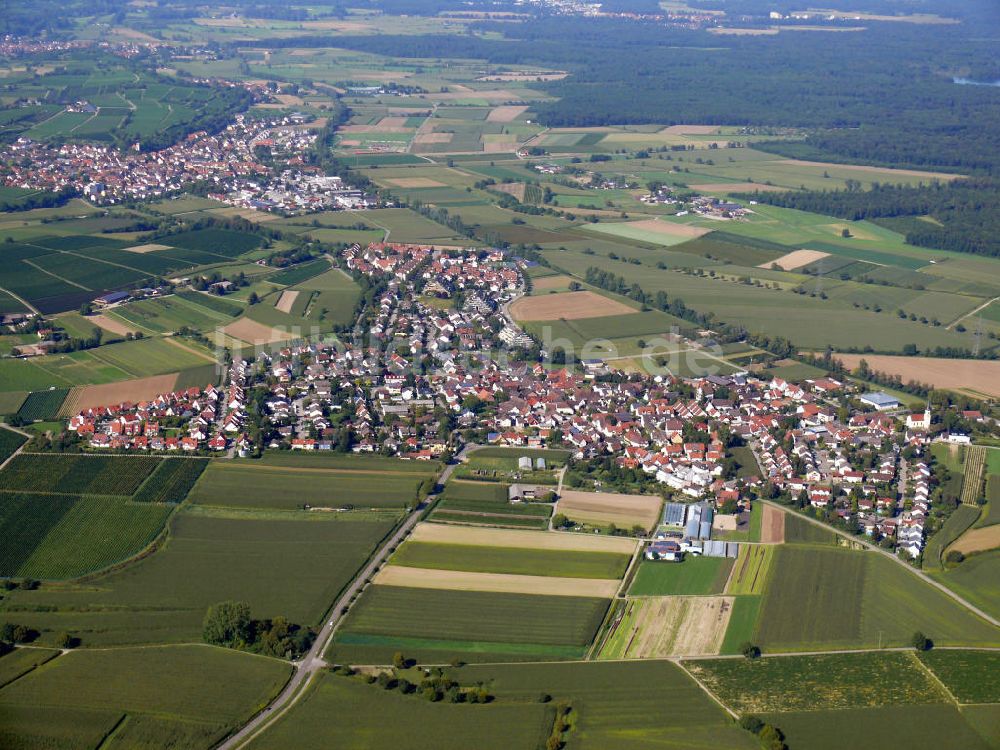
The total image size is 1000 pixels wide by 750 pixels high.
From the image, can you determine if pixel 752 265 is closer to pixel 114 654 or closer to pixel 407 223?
pixel 407 223

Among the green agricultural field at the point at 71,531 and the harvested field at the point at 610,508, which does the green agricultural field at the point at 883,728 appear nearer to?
the harvested field at the point at 610,508

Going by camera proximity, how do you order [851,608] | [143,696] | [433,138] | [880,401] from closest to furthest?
1. [143,696]
2. [851,608]
3. [880,401]
4. [433,138]

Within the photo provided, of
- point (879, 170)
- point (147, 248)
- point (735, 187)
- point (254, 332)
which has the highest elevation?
point (879, 170)

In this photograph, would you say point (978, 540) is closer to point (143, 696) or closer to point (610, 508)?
point (610, 508)

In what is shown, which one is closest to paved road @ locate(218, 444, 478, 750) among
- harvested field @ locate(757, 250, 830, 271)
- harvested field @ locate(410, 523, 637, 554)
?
harvested field @ locate(410, 523, 637, 554)

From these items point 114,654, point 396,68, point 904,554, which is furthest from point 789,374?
point 396,68

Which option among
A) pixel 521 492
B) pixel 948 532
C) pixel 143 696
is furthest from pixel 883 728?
pixel 143 696
